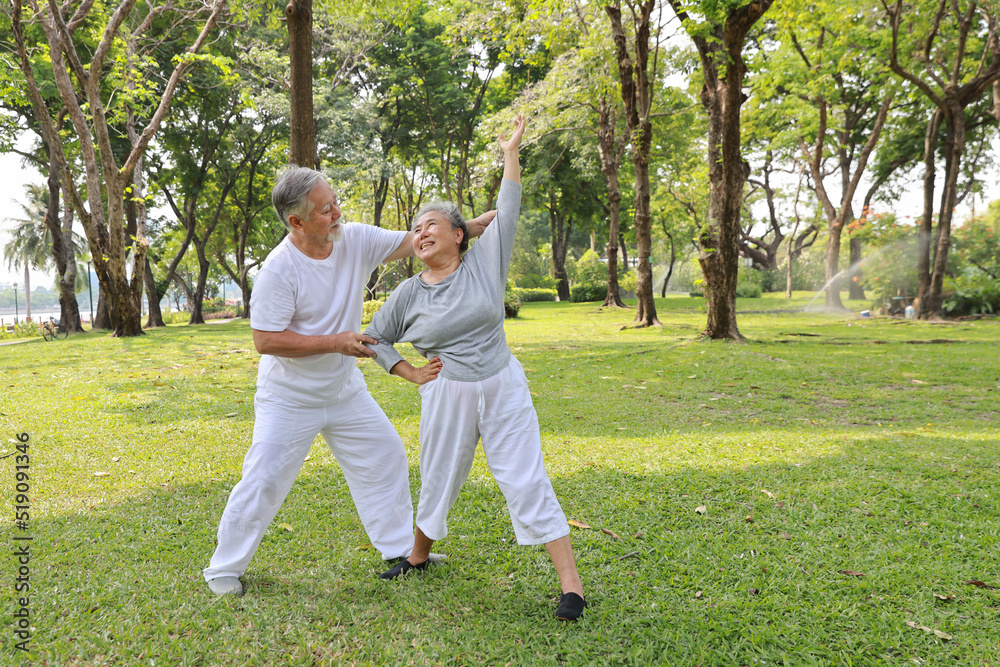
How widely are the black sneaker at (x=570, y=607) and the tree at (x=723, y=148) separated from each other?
31.8ft

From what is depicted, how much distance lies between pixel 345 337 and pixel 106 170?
14716mm

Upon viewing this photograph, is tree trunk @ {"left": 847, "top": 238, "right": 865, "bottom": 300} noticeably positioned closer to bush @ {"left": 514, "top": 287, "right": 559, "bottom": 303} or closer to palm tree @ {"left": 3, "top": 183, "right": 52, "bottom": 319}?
bush @ {"left": 514, "top": 287, "right": 559, "bottom": 303}

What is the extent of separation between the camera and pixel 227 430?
20.7 feet

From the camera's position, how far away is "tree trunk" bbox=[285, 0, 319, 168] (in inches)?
271

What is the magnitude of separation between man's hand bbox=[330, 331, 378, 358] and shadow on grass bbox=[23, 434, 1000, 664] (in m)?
1.20

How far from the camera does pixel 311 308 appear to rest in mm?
3047

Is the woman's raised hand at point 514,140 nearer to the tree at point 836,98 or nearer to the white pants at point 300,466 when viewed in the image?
the white pants at point 300,466

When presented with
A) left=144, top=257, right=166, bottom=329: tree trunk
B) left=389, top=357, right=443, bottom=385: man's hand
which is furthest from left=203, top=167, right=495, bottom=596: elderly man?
left=144, top=257, right=166, bottom=329: tree trunk

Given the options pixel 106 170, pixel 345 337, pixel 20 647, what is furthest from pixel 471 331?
pixel 106 170

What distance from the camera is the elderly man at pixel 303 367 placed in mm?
2879

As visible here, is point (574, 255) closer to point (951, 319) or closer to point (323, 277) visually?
point (951, 319)

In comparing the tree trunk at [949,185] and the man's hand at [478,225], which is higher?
the tree trunk at [949,185]
